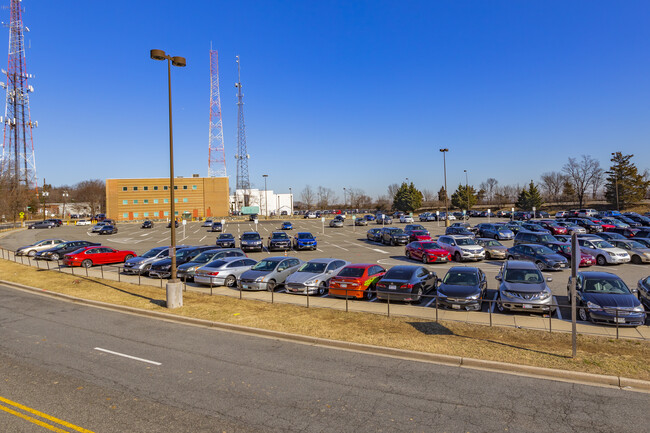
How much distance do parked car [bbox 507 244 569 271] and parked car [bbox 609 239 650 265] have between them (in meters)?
4.72

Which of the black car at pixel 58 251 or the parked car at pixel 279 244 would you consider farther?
the parked car at pixel 279 244

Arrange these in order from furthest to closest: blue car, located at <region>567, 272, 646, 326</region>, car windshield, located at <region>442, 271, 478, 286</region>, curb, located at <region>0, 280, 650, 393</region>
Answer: car windshield, located at <region>442, 271, 478, 286</region>
blue car, located at <region>567, 272, 646, 326</region>
curb, located at <region>0, 280, 650, 393</region>

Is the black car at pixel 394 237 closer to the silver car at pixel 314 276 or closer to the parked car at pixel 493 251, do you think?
the parked car at pixel 493 251

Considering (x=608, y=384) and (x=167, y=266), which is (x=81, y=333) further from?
(x=608, y=384)

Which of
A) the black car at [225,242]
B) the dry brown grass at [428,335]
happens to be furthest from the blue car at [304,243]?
the dry brown grass at [428,335]

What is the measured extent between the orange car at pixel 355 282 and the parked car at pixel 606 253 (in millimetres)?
15617

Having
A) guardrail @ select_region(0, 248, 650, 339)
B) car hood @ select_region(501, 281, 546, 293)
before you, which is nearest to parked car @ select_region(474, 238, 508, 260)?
guardrail @ select_region(0, 248, 650, 339)

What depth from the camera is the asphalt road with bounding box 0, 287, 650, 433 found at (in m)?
6.04

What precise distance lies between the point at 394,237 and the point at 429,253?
37.3 ft

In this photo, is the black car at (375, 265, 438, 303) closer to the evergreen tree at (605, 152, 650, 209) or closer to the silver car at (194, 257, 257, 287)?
the silver car at (194, 257, 257, 287)

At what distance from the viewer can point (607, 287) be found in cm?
1268

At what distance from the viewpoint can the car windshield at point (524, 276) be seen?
543 inches

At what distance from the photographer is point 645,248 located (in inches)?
938

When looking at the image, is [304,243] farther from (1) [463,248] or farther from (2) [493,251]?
(2) [493,251]
